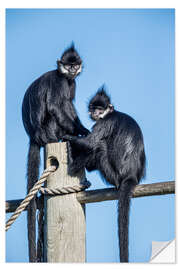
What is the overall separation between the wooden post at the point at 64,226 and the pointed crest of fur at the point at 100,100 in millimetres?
1066

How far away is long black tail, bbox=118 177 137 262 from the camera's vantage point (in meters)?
2.80

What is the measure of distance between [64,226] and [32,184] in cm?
81

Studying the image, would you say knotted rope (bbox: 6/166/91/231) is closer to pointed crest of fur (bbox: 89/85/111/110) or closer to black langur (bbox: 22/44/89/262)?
black langur (bbox: 22/44/89/262)

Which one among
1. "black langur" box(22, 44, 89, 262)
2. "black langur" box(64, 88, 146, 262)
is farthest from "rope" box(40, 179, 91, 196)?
"black langur" box(22, 44, 89, 262)

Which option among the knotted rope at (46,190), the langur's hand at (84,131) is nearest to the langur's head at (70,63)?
the langur's hand at (84,131)

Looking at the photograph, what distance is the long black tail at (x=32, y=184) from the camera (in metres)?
3.12

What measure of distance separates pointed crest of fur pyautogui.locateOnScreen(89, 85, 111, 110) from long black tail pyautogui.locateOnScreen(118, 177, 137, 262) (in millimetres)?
990

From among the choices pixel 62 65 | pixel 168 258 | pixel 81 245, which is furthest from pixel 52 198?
pixel 62 65

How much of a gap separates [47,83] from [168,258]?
2.29 meters

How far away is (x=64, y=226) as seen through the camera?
9.25ft

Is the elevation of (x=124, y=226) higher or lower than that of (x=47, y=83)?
lower

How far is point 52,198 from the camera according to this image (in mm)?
2926

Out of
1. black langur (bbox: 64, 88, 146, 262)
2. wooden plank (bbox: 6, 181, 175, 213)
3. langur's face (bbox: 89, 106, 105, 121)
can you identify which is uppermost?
langur's face (bbox: 89, 106, 105, 121)
